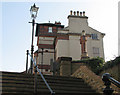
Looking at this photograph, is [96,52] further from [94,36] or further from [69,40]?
[69,40]

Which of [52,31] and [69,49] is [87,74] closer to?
[69,49]

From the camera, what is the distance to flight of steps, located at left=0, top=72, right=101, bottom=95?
6.76 metres

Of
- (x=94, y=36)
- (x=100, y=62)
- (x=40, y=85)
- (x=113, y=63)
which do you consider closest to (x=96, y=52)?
(x=94, y=36)

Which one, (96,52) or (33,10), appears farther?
(96,52)

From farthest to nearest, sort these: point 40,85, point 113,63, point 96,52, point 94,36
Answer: point 94,36
point 96,52
point 113,63
point 40,85

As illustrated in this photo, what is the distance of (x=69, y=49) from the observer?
32.0 metres

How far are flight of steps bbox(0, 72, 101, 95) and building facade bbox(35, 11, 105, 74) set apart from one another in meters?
20.8

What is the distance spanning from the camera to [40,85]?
7809 millimetres

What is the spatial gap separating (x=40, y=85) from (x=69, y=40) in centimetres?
2479

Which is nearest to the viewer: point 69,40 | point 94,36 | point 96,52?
point 69,40

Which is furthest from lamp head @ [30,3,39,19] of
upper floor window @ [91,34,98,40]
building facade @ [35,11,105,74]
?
upper floor window @ [91,34,98,40]

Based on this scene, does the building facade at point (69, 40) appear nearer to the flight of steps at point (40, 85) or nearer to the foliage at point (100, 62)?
the foliage at point (100, 62)

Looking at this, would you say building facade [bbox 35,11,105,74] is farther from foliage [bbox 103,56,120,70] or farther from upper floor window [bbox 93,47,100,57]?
foliage [bbox 103,56,120,70]

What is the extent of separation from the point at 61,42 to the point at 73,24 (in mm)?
4819
